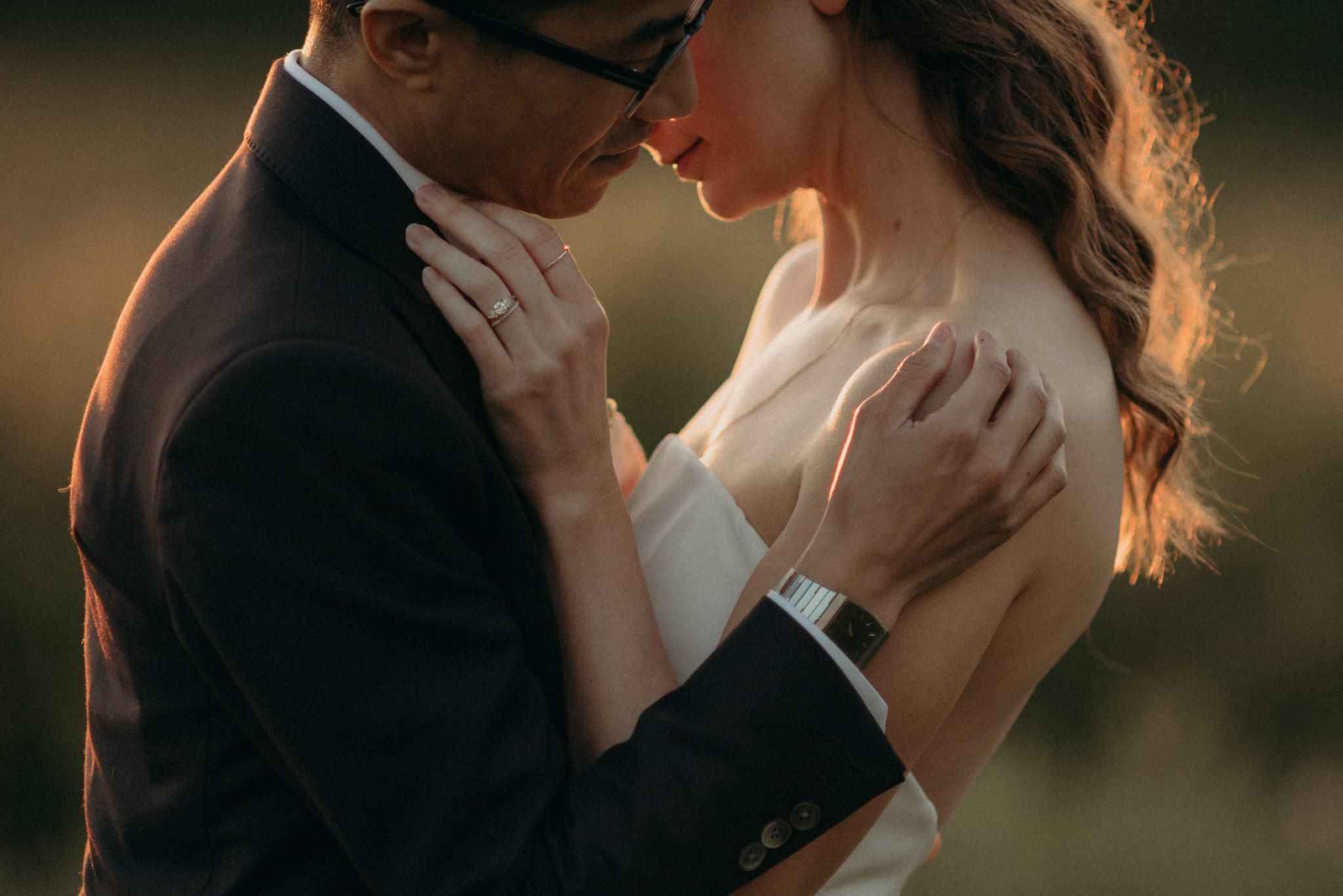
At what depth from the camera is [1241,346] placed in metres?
4.91

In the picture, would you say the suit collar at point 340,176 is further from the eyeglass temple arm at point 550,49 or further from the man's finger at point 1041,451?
the man's finger at point 1041,451

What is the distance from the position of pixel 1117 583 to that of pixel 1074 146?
10.4 feet

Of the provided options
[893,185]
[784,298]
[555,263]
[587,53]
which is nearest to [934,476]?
[555,263]

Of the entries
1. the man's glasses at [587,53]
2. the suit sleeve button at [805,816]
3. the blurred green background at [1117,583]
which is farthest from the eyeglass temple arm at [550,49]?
the blurred green background at [1117,583]

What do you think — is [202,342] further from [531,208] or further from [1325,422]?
[1325,422]

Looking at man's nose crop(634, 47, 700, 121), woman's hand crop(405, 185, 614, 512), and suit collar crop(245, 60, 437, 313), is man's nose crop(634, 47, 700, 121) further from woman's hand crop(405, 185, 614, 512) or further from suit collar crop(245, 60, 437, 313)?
suit collar crop(245, 60, 437, 313)

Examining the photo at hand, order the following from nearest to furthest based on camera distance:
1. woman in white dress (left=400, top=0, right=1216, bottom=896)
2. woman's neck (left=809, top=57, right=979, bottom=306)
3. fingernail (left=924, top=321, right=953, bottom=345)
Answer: fingernail (left=924, top=321, right=953, bottom=345) → woman in white dress (left=400, top=0, right=1216, bottom=896) → woman's neck (left=809, top=57, right=979, bottom=306)

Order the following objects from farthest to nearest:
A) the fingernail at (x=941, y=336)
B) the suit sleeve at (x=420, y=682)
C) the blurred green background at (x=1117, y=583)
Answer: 1. the blurred green background at (x=1117, y=583)
2. the fingernail at (x=941, y=336)
3. the suit sleeve at (x=420, y=682)

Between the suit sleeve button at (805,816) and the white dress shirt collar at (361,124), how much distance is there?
0.87 m

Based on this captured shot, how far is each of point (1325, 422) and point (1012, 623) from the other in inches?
149

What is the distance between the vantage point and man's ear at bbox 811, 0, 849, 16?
1.76 metres

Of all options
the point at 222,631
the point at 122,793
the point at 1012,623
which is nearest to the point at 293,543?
the point at 222,631

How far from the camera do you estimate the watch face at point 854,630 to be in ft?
4.21

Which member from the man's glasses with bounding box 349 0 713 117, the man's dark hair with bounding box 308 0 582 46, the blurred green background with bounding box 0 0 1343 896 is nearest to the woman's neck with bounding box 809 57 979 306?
the man's glasses with bounding box 349 0 713 117
